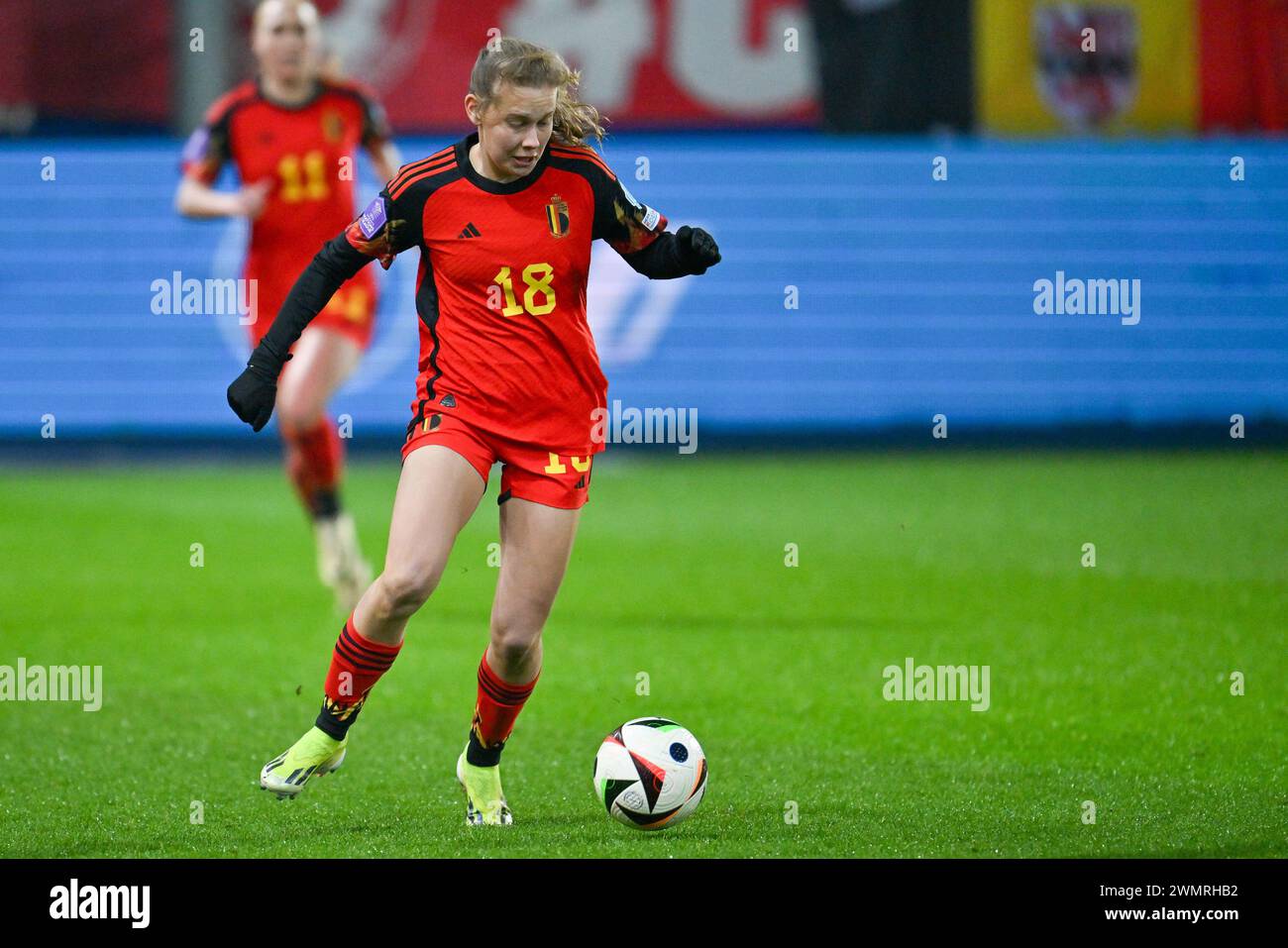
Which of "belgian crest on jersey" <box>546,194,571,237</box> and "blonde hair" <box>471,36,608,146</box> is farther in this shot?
"belgian crest on jersey" <box>546,194,571,237</box>

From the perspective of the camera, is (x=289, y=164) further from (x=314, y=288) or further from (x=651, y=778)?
(x=651, y=778)

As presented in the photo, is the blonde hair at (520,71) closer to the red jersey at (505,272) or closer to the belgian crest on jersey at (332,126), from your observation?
the red jersey at (505,272)

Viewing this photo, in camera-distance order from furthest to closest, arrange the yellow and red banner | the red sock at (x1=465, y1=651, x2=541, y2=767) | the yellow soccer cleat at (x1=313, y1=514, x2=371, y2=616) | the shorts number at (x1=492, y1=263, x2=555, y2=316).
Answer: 1. the yellow and red banner
2. the yellow soccer cleat at (x1=313, y1=514, x2=371, y2=616)
3. the red sock at (x1=465, y1=651, x2=541, y2=767)
4. the shorts number at (x1=492, y1=263, x2=555, y2=316)

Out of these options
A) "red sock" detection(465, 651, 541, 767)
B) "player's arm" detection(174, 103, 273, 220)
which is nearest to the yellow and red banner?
"player's arm" detection(174, 103, 273, 220)

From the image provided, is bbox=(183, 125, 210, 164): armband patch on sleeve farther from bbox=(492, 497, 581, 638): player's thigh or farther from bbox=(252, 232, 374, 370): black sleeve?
bbox=(492, 497, 581, 638): player's thigh

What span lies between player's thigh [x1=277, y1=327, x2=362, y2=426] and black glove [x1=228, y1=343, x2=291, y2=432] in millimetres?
3939

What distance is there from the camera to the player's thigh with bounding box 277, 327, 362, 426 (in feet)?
31.7

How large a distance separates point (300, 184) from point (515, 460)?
5.06 metres

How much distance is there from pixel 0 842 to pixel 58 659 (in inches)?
121

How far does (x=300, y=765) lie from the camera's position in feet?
18.4

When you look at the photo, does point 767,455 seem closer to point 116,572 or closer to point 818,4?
point 818,4

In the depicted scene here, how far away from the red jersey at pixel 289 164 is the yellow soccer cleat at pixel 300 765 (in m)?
4.68

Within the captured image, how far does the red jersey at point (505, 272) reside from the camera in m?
5.54

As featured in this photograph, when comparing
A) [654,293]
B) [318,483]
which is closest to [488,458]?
[318,483]
